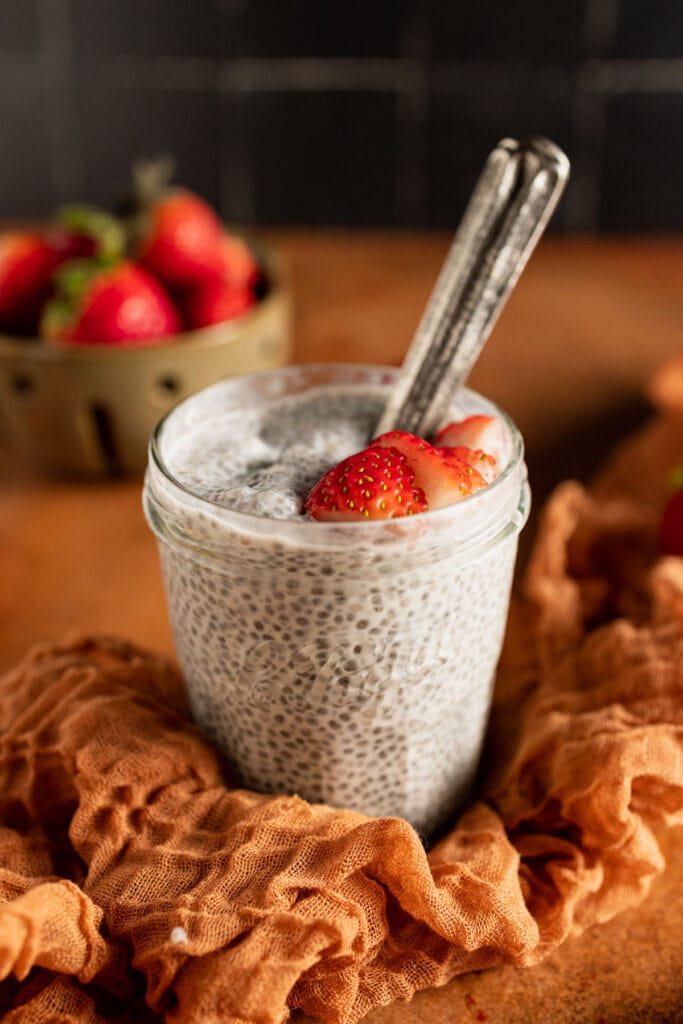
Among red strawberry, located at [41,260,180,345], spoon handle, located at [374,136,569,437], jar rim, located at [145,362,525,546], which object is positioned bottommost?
red strawberry, located at [41,260,180,345]

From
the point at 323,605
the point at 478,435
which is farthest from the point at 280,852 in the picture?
the point at 478,435

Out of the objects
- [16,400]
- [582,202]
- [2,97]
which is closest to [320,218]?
[582,202]

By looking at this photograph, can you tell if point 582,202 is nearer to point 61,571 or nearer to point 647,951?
point 61,571

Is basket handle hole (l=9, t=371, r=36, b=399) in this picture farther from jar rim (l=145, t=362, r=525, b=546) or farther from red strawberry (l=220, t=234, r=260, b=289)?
jar rim (l=145, t=362, r=525, b=546)

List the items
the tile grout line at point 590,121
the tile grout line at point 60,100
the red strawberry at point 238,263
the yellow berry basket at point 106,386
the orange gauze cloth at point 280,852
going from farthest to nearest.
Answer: the tile grout line at point 60,100 → the tile grout line at point 590,121 → the red strawberry at point 238,263 → the yellow berry basket at point 106,386 → the orange gauze cloth at point 280,852

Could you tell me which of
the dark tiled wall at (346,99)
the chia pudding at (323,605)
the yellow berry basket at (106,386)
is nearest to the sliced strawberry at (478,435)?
the chia pudding at (323,605)

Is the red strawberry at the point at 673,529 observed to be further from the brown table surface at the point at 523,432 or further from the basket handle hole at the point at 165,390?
the basket handle hole at the point at 165,390

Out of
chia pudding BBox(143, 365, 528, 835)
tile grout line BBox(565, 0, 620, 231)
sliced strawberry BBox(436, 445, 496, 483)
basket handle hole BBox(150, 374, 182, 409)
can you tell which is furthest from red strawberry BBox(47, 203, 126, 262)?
tile grout line BBox(565, 0, 620, 231)

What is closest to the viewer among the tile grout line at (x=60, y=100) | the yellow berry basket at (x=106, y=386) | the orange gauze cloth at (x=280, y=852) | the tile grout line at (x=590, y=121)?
the orange gauze cloth at (x=280, y=852)
